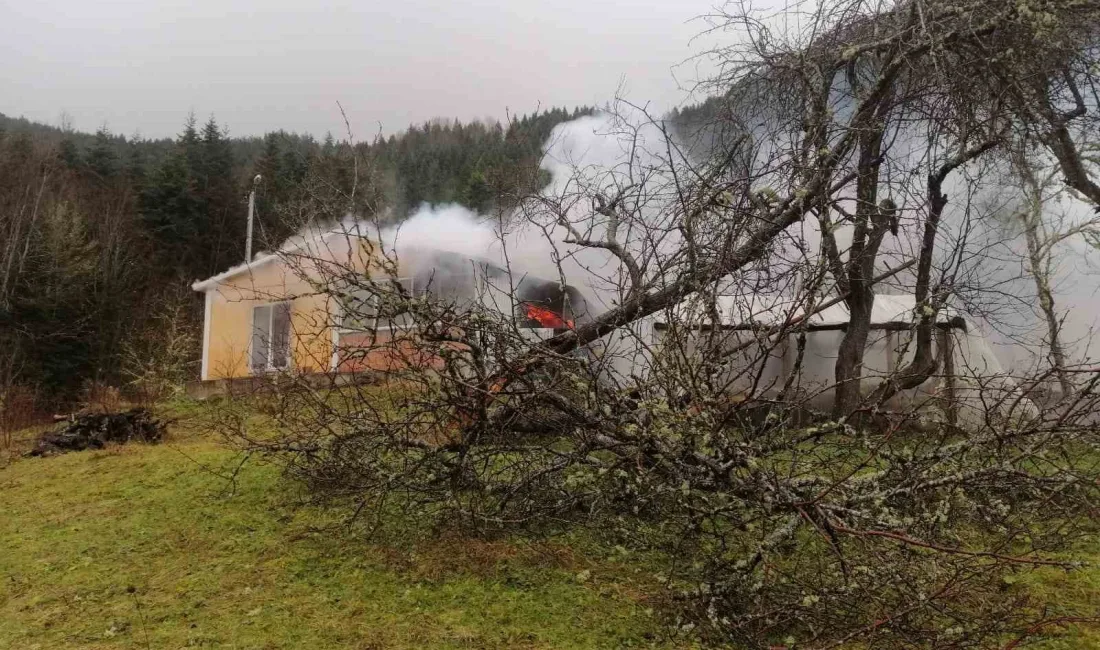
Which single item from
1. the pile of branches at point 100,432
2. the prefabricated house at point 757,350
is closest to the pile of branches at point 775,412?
the prefabricated house at point 757,350

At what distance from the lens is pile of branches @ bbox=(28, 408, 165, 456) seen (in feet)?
29.5

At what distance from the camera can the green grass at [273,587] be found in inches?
132

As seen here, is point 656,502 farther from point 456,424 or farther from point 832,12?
point 832,12

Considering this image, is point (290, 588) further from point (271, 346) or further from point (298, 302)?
point (298, 302)

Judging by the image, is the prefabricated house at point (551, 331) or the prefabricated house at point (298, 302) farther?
the prefabricated house at point (298, 302)

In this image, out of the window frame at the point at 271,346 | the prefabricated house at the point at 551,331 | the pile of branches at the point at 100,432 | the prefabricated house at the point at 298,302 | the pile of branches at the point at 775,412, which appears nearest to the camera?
the pile of branches at the point at 775,412

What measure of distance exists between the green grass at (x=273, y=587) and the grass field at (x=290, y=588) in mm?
11

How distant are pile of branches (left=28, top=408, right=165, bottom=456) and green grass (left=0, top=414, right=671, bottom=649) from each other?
3.69 metres

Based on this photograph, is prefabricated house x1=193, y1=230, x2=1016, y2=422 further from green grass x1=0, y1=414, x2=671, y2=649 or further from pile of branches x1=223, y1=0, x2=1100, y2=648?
green grass x1=0, y1=414, x2=671, y2=649

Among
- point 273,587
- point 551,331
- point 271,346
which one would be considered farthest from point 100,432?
point 551,331

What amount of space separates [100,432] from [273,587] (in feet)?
22.7

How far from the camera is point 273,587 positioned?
3.92 m

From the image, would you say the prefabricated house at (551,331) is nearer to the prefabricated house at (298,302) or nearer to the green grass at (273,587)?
the prefabricated house at (298,302)

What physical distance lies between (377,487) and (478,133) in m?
11.9
